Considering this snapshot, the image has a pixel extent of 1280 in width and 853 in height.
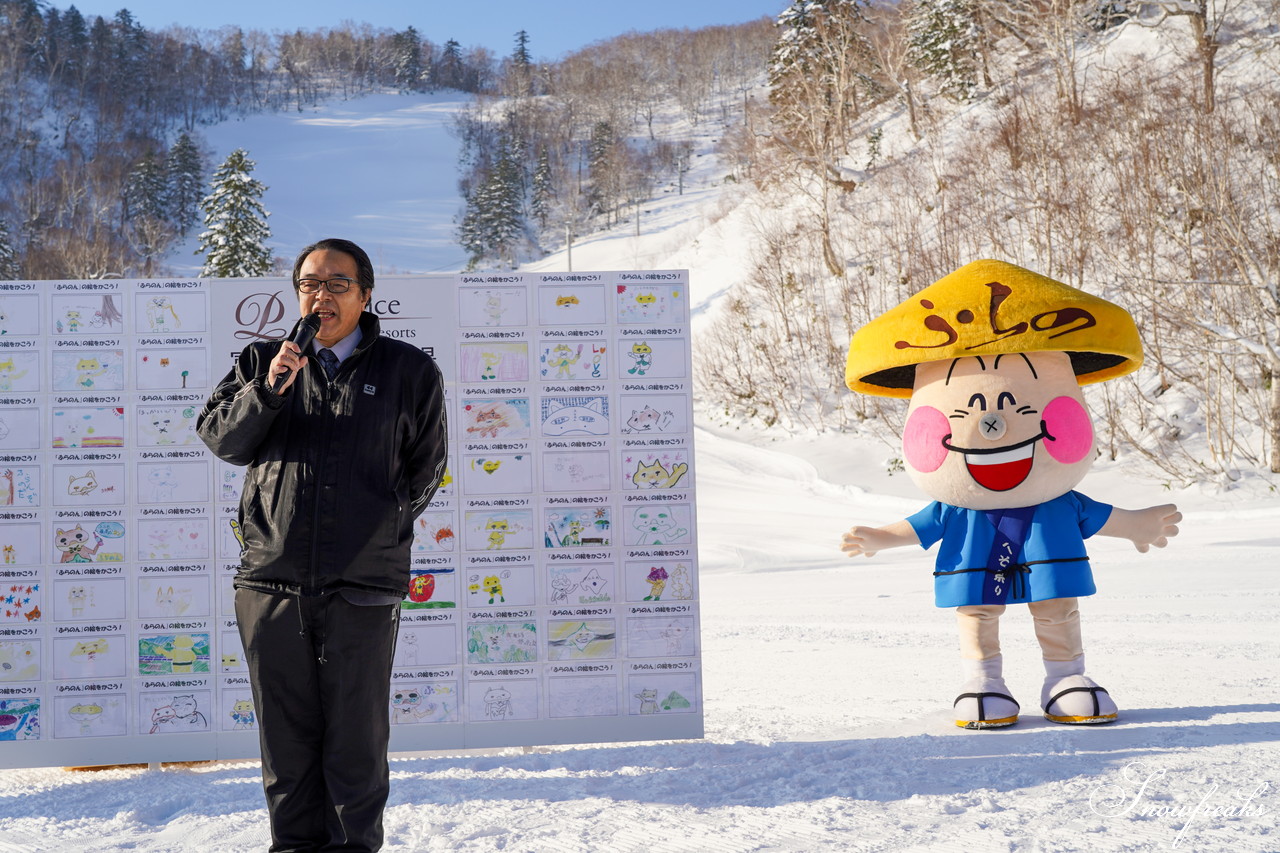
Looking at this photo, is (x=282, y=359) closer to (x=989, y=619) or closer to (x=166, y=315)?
(x=166, y=315)

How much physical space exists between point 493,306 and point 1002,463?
7.32 feet

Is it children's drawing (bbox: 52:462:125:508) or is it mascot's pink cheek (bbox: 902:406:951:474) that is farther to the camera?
mascot's pink cheek (bbox: 902:406:951:474)

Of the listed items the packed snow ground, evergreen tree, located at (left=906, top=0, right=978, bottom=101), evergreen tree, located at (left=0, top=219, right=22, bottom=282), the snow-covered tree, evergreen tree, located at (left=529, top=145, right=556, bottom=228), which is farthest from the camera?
evergreen tree, located at (left=529, top=145, right=556, bottom=228)

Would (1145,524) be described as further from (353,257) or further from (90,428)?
(90,428)

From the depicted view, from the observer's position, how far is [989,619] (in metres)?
4.10

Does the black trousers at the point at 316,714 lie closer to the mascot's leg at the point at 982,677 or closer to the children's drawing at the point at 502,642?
the children's drawing at the point at 502,642

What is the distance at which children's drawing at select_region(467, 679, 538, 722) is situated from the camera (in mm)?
3881

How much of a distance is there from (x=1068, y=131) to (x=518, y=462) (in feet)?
56.9

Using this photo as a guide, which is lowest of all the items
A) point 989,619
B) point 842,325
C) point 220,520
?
point 989,619

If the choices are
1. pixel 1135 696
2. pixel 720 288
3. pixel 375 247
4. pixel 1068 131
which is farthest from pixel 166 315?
pixel 375 247

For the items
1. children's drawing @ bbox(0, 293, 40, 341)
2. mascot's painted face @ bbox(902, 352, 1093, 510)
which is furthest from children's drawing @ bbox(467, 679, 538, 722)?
children's drawing @ bbox(0, 293, 40, 341)

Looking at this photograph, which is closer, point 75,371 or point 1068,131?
point 75,371

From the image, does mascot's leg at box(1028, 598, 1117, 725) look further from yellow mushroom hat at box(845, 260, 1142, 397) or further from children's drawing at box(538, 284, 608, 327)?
children's drawing at box(538, 284, 608, 327)

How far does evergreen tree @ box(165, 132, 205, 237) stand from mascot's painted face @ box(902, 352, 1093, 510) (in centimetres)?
5259
